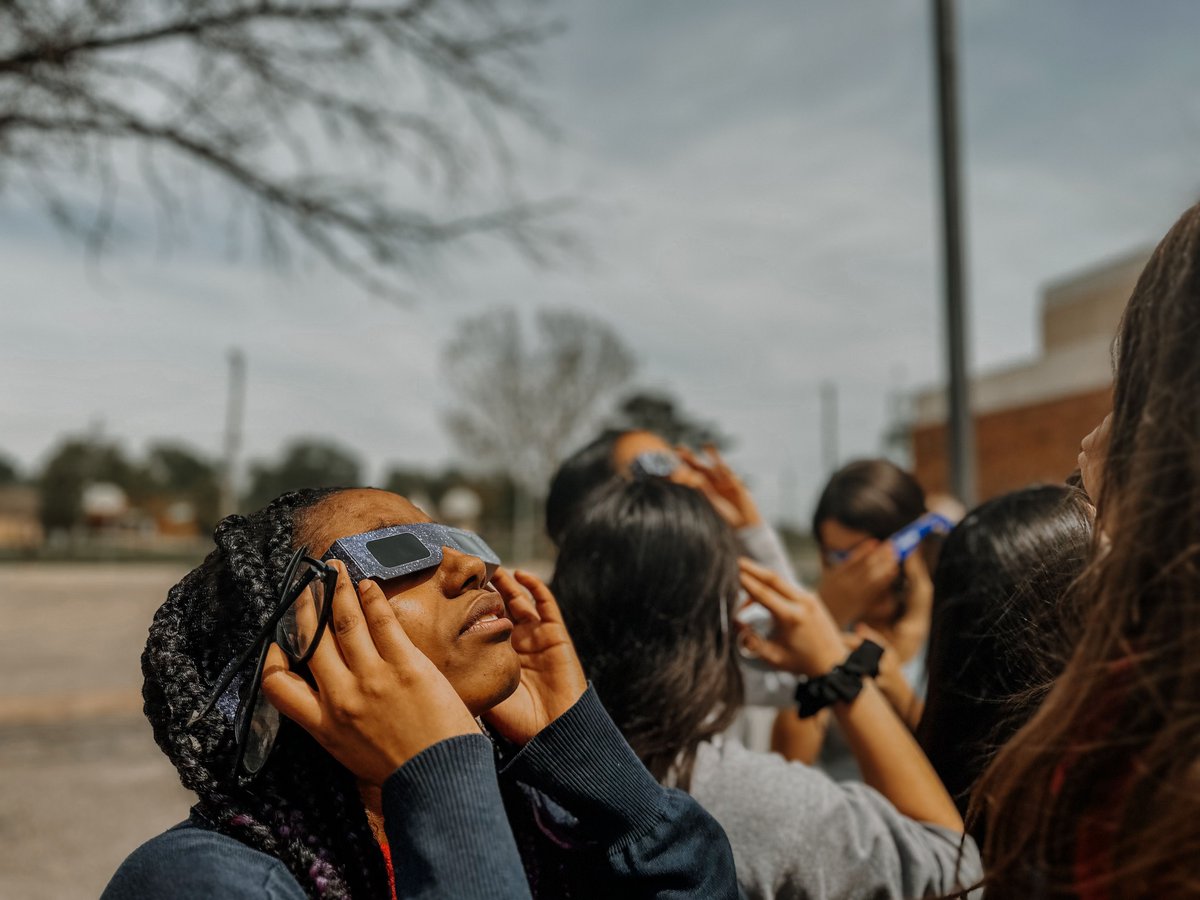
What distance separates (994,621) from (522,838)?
2.84 feet

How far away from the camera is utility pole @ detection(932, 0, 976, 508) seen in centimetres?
507

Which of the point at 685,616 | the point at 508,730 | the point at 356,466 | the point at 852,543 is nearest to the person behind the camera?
the point at 508,730

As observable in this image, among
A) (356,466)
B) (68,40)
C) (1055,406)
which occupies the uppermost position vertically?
(68,40)

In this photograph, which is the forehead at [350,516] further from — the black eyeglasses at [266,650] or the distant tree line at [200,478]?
the distant tree line at [200,478]

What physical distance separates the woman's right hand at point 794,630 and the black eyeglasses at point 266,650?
100 centimetres

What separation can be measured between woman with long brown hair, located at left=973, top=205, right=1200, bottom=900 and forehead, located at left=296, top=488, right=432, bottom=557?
849 mm

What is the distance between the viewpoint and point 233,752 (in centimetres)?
122

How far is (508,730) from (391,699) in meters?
0.42

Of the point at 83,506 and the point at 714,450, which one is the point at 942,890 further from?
the point at 83,506

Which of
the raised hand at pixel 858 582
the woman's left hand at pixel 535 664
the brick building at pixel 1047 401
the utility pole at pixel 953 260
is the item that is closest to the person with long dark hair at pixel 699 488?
the raised hand at pixel 858 582

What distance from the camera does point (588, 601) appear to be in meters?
1.96

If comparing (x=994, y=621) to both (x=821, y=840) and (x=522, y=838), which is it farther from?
(x=522, y=838)

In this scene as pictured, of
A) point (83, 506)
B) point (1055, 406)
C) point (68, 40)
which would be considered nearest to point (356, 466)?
point (83, 506)

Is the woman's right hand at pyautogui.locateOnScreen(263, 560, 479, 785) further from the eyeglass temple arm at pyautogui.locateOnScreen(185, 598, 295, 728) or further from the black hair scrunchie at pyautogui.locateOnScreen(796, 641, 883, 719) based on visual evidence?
the black hair scrunchie at pyautogui.locateOnScreen(796, 641, 883, 719)
